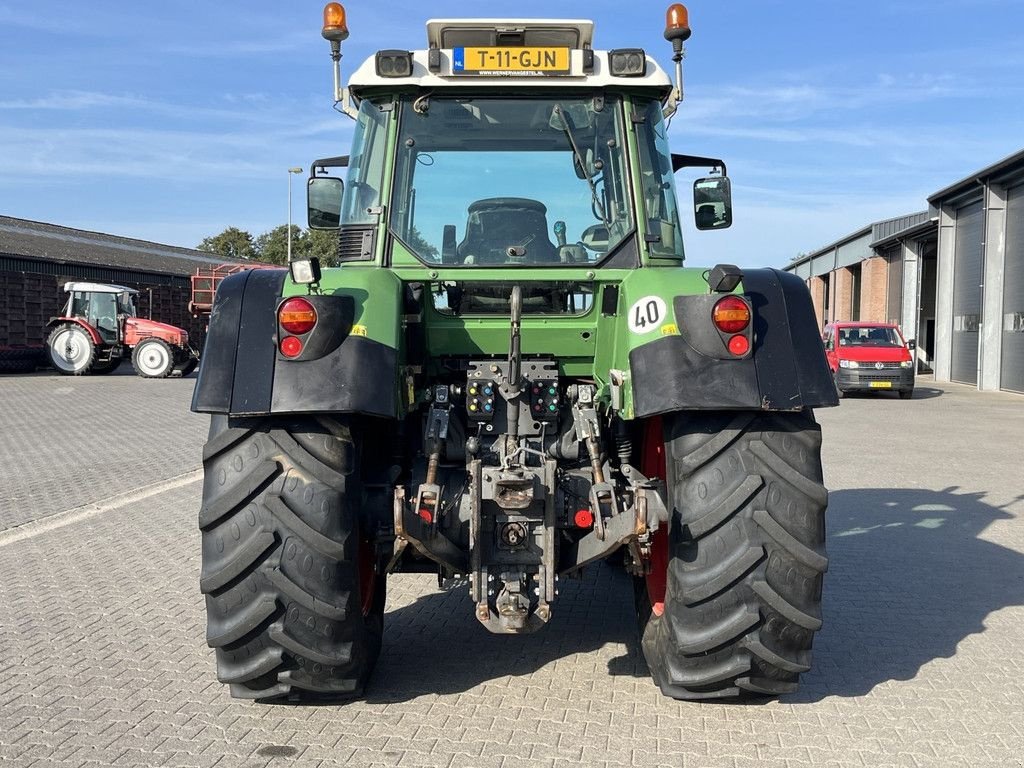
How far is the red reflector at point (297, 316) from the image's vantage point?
389cm

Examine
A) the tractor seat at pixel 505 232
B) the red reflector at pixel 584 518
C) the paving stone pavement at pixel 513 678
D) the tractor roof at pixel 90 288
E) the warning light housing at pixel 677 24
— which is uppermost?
the warning light housing at pixel 677 24

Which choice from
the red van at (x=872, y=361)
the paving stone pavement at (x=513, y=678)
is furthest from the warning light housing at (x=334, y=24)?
the red van at (x=872, y=361)

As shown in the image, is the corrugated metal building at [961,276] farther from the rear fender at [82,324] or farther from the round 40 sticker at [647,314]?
the round 40 sticker at [647,314]

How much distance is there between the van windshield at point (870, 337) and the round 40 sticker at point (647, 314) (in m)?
22.5

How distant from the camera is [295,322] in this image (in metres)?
3.89

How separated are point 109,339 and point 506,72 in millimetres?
28029

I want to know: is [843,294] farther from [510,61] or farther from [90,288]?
[510,61]

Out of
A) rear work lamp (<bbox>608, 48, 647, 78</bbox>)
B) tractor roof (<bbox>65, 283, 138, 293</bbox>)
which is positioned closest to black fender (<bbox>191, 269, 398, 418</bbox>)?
rear work lamp (<bbox>608, 48, 647, 78</bbox>)

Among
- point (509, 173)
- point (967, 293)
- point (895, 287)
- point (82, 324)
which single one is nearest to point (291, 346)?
point (509, 173)

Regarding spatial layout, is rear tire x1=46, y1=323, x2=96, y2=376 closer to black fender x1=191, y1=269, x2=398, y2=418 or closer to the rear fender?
the rear fender

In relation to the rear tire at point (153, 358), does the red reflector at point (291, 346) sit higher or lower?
higher

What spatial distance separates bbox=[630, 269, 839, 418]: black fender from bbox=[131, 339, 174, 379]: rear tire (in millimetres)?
27131

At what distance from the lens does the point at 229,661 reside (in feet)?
13.2

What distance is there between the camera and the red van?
24641mm
